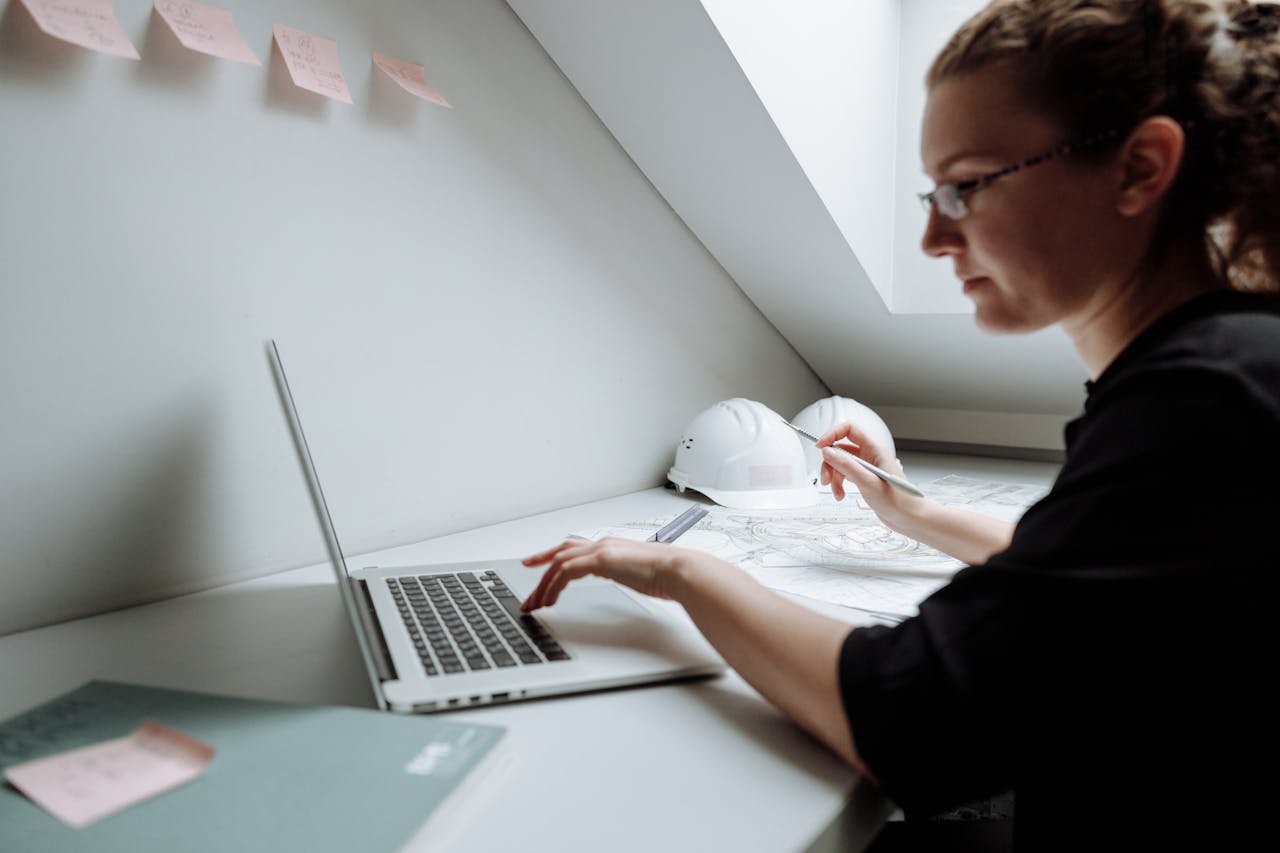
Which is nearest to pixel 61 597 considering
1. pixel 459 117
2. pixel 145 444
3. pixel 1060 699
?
pixel 145 444

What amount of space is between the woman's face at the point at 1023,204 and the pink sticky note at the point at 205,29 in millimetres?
742

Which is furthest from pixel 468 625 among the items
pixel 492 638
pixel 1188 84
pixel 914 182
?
pixel 914 182

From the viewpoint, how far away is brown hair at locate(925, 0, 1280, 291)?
0.56 m

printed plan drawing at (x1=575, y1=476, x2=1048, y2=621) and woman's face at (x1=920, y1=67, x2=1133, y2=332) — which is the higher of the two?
woman's face at (x1=920, y1=67, x2=1133, y2=332)

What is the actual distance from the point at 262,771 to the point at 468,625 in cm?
25

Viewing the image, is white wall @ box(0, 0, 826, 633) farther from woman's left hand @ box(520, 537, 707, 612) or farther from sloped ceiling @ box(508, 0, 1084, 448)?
woman's left hand @ box(520, 537, 707, 612)

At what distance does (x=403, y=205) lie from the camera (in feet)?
3.60

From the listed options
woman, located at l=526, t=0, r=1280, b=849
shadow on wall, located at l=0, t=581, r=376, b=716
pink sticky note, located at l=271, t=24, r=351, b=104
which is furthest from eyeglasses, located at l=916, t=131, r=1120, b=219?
pink sticky note, located at l=271, t=24, r=351, b=104

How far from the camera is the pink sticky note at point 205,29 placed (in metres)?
0.86

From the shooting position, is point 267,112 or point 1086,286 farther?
point 267,112

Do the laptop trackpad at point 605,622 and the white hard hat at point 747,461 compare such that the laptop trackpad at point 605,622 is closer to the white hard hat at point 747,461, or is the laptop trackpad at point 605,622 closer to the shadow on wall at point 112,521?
the shadow on wall at point 112,521

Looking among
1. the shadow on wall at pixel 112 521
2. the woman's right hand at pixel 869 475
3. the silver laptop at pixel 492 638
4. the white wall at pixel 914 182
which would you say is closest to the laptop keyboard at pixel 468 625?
the silver laptop at pixel 492 638

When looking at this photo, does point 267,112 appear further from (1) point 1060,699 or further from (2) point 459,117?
(1) point 1060,699

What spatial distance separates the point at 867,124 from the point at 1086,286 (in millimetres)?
990
